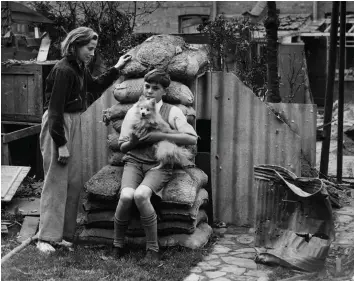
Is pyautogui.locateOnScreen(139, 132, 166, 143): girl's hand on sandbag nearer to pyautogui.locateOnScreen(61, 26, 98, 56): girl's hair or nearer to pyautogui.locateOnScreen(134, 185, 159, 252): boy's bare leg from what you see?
pyautogui.locateOnScreen(134, 185, 159, 252): boy's bare leg

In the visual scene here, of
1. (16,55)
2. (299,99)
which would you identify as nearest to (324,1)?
(299,99)

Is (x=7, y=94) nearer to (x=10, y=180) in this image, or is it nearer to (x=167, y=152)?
(x=10, y=180)

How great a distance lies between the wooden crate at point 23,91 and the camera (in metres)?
11.4

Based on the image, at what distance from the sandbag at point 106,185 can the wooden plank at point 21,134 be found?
344cm

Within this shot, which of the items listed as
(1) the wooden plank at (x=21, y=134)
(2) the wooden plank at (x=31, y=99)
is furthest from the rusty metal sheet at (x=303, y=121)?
(2) the wooden plank at (x=31, y=99)

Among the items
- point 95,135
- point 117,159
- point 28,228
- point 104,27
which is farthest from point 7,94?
point 117,159

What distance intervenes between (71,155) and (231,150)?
2.10m

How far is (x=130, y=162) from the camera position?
21.7 ft

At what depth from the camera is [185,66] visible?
733 cm

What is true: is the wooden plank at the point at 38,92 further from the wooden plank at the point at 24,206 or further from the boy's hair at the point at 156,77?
the boy's hair at the point at 156,77

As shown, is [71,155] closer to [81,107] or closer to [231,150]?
[81,107]

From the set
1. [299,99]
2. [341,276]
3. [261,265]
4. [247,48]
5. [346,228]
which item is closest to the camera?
[341,276]

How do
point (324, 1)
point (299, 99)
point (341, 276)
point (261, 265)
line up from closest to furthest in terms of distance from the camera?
point (341, 276)
point (261, 265)
point (299, 99)
point (324, 1)

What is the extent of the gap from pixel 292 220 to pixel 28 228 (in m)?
3.11
